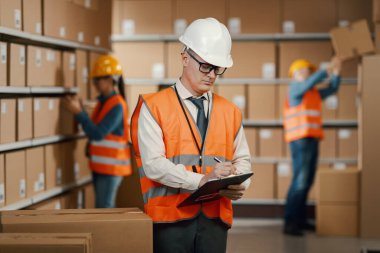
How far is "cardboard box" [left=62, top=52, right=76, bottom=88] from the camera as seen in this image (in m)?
5.91

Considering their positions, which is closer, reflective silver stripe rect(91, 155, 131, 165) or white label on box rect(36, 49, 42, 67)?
white label on box rect(36, 49, 42, 67)

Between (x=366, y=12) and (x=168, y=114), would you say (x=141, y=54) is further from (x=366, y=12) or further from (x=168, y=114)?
(x=168, y=114)

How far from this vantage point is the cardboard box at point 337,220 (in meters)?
7.18

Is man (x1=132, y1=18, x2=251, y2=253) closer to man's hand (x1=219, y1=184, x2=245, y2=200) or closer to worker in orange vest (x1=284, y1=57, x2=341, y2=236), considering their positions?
man's hand (x1=219, y1=184, x2=245, y2=200)

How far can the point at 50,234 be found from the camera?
9.69 ft

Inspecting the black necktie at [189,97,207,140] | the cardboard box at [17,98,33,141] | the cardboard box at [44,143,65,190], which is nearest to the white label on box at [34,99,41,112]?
the cardboard box at [17,98,33,141]

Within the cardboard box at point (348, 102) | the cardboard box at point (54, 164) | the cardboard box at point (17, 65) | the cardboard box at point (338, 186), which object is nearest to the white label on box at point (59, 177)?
the cardboard box at point (54, 164)

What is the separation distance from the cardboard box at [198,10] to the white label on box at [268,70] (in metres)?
0.67

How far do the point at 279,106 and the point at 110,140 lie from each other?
2.75m

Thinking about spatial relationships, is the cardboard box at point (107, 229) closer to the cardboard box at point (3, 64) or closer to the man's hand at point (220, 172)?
the man's hand at point (220, 172)

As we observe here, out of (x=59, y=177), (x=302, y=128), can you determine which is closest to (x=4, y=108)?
(x=59, y=177)

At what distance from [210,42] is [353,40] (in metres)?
3.95

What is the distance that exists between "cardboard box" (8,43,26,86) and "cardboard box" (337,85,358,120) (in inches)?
162

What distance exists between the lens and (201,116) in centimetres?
328
